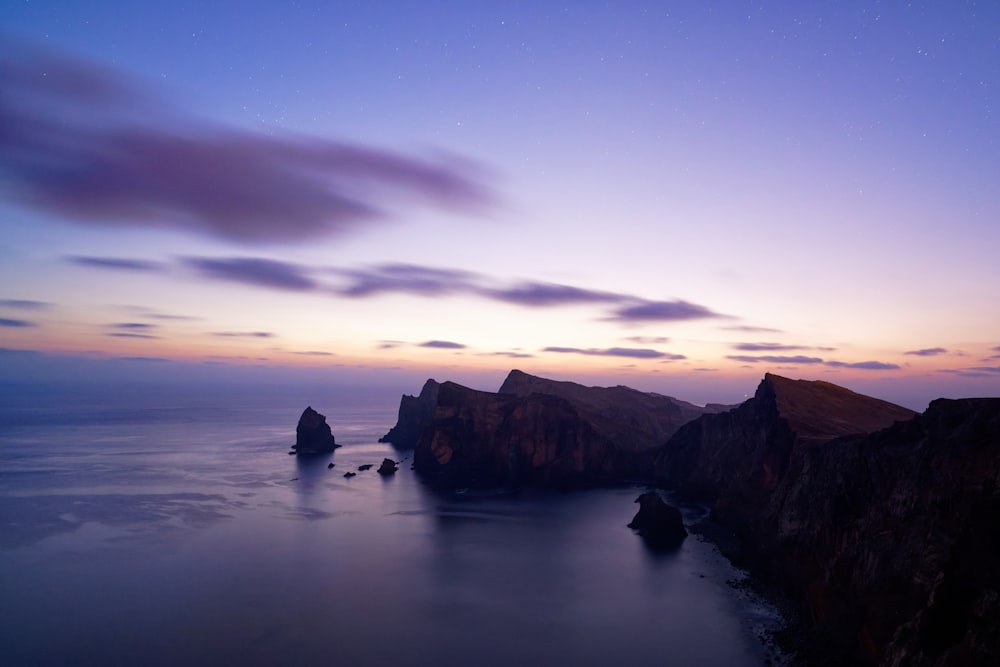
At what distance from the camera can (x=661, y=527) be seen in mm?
89062

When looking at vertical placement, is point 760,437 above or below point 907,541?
above

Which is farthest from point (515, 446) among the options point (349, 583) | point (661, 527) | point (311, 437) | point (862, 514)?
point (862, 514)

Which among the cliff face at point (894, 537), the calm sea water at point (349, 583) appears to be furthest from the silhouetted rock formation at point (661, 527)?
the cliff face at point (894, 537)

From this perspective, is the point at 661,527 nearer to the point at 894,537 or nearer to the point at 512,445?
the point at 894,537

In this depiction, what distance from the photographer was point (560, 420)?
151 metres

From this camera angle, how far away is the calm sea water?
51.8 m

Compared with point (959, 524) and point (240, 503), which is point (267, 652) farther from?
point (240, 503)

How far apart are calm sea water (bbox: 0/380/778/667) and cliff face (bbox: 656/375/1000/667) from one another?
7.89m

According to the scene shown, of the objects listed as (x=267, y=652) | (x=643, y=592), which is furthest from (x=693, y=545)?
(x=267, y=652)

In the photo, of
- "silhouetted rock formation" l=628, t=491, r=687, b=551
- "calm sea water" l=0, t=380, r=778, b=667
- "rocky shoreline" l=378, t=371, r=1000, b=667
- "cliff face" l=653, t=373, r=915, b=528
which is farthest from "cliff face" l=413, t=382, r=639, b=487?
"silhouetted rock formation" l=628, t=491, r=687, b=551

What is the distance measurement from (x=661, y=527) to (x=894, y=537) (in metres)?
48.2

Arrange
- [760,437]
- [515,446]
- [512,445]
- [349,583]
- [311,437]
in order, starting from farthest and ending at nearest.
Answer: [311,437] < [512,445] < [515,446] < [760,437] < [349,583]

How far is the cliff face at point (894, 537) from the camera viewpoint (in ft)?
93.3

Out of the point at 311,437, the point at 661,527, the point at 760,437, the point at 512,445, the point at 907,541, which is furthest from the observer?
the point at 311,437
